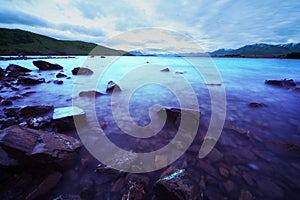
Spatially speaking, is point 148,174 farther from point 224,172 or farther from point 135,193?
point 224,172

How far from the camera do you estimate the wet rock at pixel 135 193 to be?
6.02ft

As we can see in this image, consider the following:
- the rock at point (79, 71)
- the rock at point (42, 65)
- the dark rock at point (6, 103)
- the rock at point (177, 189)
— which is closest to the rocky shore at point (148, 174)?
the rock at point (177, 189)

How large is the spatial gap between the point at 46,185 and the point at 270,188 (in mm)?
3249

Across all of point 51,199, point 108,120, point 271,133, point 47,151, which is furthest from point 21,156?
point 271,133

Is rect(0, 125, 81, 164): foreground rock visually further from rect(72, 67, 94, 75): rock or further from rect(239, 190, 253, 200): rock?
rect(72, 67, 94, 75): rock

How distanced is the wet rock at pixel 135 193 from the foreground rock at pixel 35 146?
4.02 feet

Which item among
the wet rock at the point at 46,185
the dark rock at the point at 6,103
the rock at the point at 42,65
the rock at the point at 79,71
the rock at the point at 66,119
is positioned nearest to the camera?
the wet rock at the point at 46,185

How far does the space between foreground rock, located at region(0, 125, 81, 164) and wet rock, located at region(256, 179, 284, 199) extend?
3.06m

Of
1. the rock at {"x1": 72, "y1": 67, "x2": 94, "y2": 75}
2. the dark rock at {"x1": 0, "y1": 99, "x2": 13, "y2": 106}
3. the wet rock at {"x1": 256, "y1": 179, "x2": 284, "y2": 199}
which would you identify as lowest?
the rock at {"x1": 72, "y1": 67, "x2": 94, "y2": 75}

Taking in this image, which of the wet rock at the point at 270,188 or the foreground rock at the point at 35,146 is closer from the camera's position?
the wet rock at the point at 270,188

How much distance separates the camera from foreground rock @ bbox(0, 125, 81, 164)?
210 centimetres

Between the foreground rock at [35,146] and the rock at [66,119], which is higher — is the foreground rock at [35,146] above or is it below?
above

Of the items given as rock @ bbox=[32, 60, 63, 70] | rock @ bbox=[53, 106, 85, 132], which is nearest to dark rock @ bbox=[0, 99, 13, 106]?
rock @ bbox=[53, 106, 85, 132]

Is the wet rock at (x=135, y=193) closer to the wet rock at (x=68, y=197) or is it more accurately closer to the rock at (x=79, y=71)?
the wet rock at (x=68, y=197)
